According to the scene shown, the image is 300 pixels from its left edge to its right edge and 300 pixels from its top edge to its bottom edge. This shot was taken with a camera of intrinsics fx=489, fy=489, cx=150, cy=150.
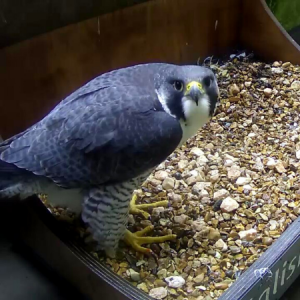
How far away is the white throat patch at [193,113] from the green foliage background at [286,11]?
5.92ft

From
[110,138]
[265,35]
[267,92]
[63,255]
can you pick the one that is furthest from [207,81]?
[265,35]

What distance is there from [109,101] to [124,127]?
0.34 ft

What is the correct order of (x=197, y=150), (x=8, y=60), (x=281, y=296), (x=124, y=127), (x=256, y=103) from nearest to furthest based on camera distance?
1. (x=124, y=127)
2. (x=281, y=296)
3. (x=8, y=60)
4. (x=197, y=150)
5. (x=256, y=103)

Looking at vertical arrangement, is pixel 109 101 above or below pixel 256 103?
above

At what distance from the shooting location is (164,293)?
1549mm

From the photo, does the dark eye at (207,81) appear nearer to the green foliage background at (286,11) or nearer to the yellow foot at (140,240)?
the yellow foot at (140,240)

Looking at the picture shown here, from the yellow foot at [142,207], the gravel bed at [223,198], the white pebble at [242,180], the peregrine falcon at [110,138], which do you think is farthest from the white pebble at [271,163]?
the peregrine falcon at [110,138]

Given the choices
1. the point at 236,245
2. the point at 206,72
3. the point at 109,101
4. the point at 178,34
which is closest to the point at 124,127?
the point at 109,101

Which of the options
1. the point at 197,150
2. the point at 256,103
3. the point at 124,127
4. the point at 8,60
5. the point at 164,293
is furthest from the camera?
the point at 256,103

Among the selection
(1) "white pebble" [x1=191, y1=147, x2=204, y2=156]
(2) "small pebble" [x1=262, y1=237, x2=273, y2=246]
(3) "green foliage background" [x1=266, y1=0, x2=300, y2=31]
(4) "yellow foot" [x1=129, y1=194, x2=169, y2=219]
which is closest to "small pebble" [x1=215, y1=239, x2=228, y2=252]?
(2) "small pebble" [x1=262, y1=237, x2=273, y2=246]

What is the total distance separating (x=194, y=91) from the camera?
4.45 feet

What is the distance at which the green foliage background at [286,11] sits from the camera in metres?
2.99

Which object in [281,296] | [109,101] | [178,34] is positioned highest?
[109,101]

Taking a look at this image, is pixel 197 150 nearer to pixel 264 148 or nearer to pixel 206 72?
pixel 264 148
